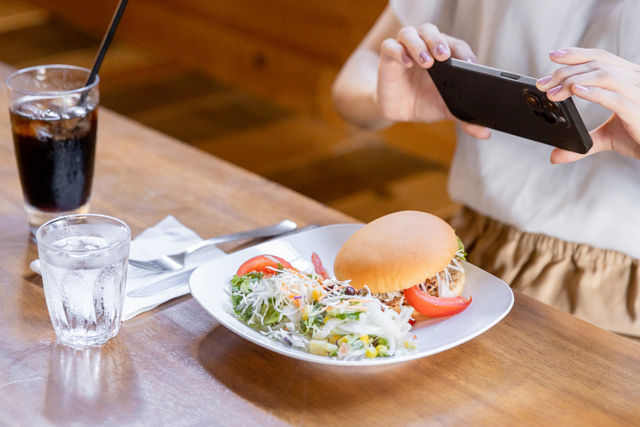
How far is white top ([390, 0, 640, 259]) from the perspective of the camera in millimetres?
1194

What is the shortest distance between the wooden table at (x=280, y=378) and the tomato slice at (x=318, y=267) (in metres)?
0.17

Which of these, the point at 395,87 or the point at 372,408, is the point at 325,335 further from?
the point at 395,87

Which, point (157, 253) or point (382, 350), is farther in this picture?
point (157, 253)

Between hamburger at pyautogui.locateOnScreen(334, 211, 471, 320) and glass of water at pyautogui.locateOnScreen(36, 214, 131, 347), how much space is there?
0.30 metres

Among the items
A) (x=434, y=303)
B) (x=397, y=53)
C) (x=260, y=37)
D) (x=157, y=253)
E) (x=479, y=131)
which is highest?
(x=397, y=53)

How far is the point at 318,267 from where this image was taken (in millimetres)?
980

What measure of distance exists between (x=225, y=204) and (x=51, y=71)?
14.6 inches

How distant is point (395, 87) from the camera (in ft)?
4.18

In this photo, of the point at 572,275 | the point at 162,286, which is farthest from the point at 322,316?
the point at 572,275

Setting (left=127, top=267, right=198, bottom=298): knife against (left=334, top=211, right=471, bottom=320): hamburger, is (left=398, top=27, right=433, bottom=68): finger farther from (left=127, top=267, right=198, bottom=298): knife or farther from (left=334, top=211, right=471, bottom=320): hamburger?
(left=127, top=267, right=198, bottom=298): knife

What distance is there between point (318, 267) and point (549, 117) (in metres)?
0.41

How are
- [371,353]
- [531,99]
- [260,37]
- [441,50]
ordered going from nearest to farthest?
[371,353], [531,99], [441,50], [260,37]

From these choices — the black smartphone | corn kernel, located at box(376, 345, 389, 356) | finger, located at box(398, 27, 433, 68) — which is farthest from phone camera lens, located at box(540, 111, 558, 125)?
corn kernel, located at box(376, 345, 389, 356)

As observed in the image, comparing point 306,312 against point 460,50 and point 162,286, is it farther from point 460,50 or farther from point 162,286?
point 460,50
